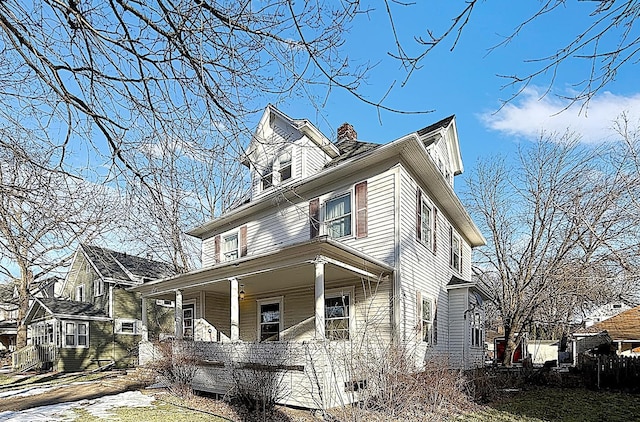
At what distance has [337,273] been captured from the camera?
37.1ft

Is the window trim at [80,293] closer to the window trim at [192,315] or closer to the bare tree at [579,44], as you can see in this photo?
the window trim at [192,315]

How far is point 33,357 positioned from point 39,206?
22.2 m

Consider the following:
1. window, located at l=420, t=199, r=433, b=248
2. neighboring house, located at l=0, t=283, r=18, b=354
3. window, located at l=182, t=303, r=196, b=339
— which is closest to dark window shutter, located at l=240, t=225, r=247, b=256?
window, located at l=182, t=303, r=196, b=339

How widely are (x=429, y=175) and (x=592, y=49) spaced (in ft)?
33.0

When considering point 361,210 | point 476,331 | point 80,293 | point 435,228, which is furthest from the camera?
point 80,293

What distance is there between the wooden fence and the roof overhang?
6.08m

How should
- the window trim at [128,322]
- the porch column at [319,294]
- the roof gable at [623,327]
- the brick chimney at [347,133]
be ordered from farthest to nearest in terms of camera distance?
the roof gable at [623,327] < the window trim at [128,322] < the brick chimney at [347,133] < the porch column at [319,294]

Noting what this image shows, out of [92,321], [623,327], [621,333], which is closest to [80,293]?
[92,321]

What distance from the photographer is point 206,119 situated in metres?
3.90

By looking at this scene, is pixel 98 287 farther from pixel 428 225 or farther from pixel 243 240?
pixel 428 225

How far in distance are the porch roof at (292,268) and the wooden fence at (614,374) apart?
875 centimetres

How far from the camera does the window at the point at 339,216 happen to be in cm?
1211

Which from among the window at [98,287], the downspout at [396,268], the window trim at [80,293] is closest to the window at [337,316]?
the downspout at [396,268]

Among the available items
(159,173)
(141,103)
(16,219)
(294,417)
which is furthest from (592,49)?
(294,417)
